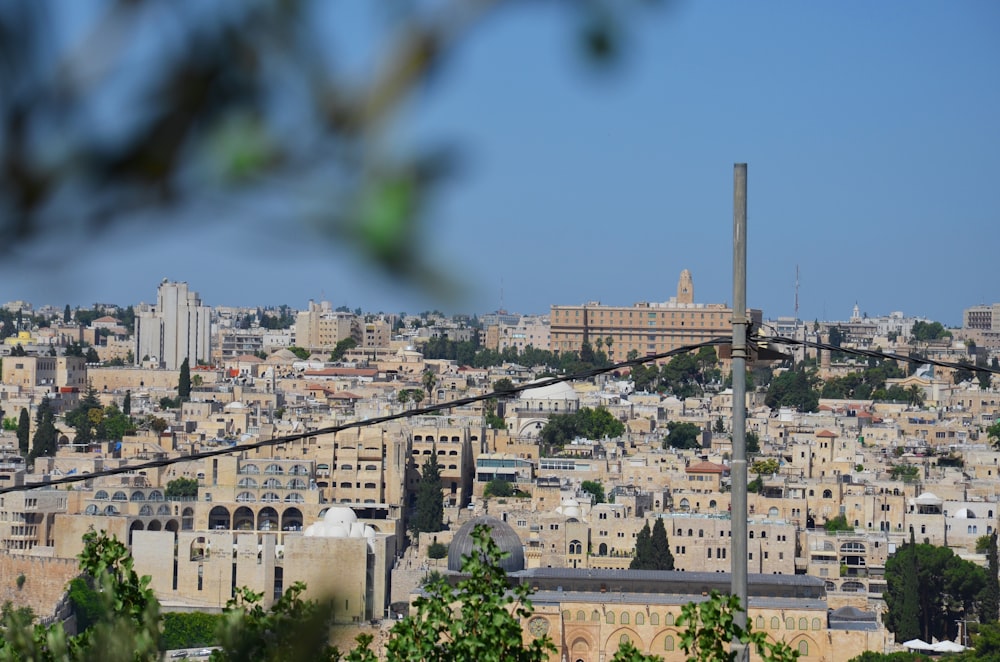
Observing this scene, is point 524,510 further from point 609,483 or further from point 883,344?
point 883,344

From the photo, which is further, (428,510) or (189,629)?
(428,510)

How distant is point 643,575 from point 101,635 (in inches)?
691

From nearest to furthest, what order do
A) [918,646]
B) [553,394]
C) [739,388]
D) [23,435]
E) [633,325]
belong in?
[739,388] → [918,646] → [23,435] → [553,394] → [633,325]

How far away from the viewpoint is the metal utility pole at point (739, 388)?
3363 mm

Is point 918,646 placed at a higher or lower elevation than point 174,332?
lower

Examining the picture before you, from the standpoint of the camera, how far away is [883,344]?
206 feet

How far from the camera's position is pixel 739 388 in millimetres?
3447

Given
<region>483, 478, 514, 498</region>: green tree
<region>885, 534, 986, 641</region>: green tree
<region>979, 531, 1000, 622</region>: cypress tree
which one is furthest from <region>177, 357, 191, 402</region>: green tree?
<region>979, 531, 1000, 622</region>: cypress tree

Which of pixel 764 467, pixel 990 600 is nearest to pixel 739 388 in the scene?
pixel 990 600

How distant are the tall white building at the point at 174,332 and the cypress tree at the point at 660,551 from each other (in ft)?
112

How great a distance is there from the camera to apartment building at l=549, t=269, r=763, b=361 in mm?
58938

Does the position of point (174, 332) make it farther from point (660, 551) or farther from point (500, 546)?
point (500, 546)

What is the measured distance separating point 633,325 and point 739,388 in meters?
57.0

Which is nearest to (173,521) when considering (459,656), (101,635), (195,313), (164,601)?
(164,601)
